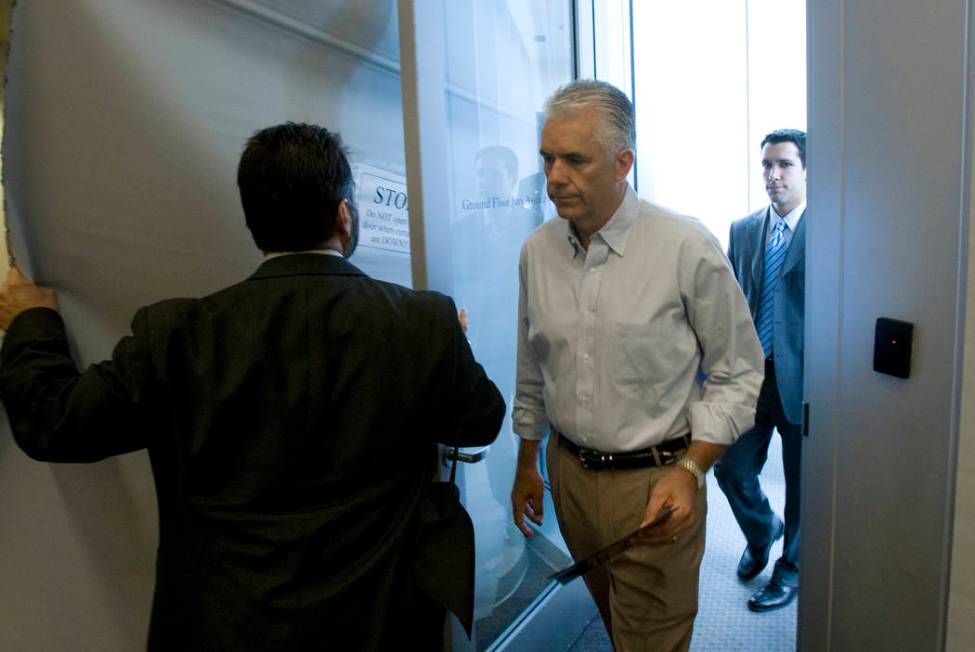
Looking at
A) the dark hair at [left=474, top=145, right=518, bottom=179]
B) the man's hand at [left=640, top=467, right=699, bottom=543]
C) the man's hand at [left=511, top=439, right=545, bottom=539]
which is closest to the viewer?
the man's hand at [left=640, top=467, right=699, bottom=543]

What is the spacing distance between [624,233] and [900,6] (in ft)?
1.91

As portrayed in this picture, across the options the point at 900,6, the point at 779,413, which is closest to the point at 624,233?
the point at 900,6

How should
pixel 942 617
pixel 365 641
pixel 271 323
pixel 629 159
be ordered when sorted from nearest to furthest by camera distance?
pixel 271 323, pixel 365 641, pixel 942 617, pixel 629 159

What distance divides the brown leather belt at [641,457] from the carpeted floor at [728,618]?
107 centimetres

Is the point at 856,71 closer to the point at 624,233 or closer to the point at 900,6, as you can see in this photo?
the point at 900,6

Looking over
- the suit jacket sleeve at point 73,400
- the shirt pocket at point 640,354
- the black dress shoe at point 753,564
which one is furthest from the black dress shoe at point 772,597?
the suit jacket sleeve at point 73,400

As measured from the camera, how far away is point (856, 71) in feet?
4.08

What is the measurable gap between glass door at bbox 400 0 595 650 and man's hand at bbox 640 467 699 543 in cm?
38

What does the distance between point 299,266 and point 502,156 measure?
0.98m

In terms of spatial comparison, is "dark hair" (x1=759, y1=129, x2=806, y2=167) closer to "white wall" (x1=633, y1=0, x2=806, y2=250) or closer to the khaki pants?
"white wall" (x1=633, y1=0, x2=806, y2=250)

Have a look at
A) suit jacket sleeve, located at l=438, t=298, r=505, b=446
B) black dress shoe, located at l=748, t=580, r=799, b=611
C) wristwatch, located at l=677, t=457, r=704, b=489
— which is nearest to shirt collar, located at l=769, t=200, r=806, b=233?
black dress shoe, located at l=748, t=580, r=799, b=611

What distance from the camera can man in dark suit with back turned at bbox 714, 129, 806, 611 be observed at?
2.20 m

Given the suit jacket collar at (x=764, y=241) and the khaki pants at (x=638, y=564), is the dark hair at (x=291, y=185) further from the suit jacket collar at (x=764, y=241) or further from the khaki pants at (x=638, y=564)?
the suit jacket collar at (x=764, y=241)

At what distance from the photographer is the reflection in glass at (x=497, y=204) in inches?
64.8
